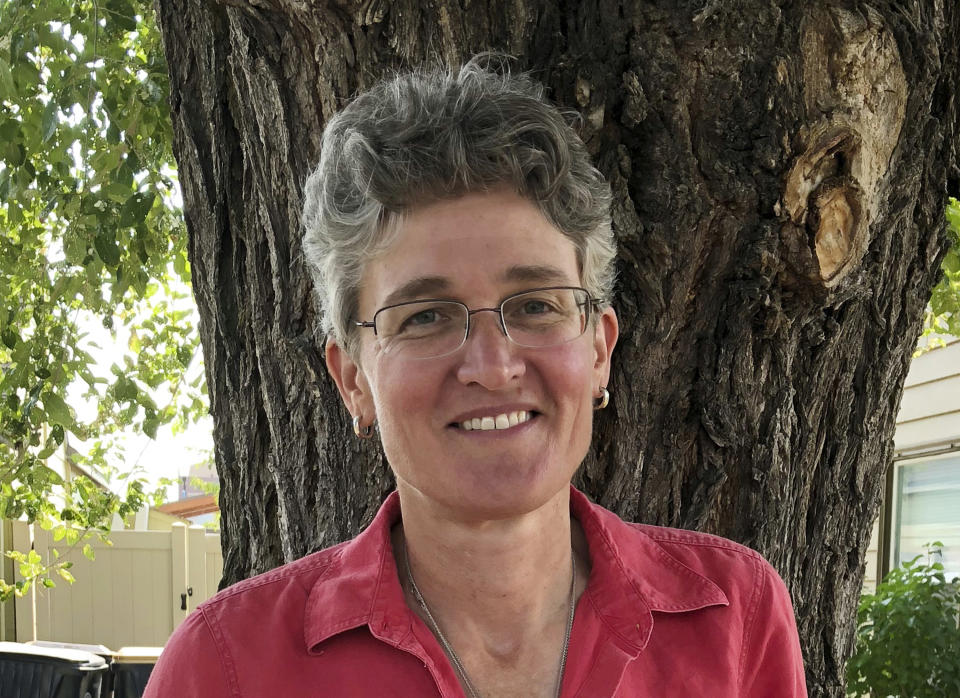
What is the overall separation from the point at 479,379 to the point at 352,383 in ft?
1.11

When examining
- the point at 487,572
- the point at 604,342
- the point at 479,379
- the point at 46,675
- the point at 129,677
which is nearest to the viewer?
the point at 479,379

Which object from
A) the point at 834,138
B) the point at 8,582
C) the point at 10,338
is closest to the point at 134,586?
the point at 8,582

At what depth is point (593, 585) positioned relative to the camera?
71.1 inches

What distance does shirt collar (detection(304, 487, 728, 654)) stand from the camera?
1.64 meters

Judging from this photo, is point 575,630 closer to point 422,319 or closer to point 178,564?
point 422,319

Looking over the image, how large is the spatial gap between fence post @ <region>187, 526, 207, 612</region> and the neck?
7263mm

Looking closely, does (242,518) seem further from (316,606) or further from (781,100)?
(781,100)

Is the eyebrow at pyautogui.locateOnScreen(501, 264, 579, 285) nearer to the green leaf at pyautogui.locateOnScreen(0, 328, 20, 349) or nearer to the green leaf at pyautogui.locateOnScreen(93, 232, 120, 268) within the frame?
the green leaf at pyautogui.locateOnScreen(93, 232, 120, 268)

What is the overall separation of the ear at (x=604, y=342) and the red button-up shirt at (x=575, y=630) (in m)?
0.24

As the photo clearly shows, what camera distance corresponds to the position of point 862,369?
206 cm

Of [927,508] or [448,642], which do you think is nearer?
[448,642]

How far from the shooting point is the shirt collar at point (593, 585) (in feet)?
5.37

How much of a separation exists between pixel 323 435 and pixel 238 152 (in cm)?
65

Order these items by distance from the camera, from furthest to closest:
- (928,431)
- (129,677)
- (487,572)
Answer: (928,431) → (129,677) → (487,572)
